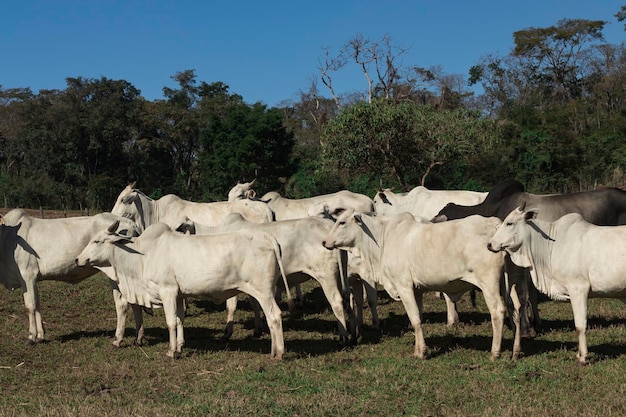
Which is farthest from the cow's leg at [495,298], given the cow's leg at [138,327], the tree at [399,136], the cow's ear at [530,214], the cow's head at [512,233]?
the tree at [399,136]

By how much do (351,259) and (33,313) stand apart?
4.64m

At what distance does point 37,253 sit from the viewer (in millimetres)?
10133

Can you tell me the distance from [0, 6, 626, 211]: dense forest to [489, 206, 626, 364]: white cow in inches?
665

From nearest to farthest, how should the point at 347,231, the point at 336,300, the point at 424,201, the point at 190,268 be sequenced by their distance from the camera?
the point at 190,268 → the point at 336,300 → the point at 347,231 → the point at 424,201

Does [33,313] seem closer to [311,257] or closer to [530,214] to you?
[311,257]

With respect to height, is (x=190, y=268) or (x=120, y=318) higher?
(x=190, y=268)

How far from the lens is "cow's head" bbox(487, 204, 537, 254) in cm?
780

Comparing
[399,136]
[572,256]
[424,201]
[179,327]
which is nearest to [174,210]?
[179,327]

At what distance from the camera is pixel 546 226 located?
8.08m

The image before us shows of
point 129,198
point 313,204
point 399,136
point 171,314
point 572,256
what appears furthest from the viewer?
point 399,136

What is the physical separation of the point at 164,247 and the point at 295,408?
3.41m

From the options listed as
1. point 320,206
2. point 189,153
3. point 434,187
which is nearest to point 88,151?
point 189,153

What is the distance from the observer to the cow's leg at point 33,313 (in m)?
9.78

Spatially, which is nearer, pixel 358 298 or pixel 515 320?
pixel 515 320
